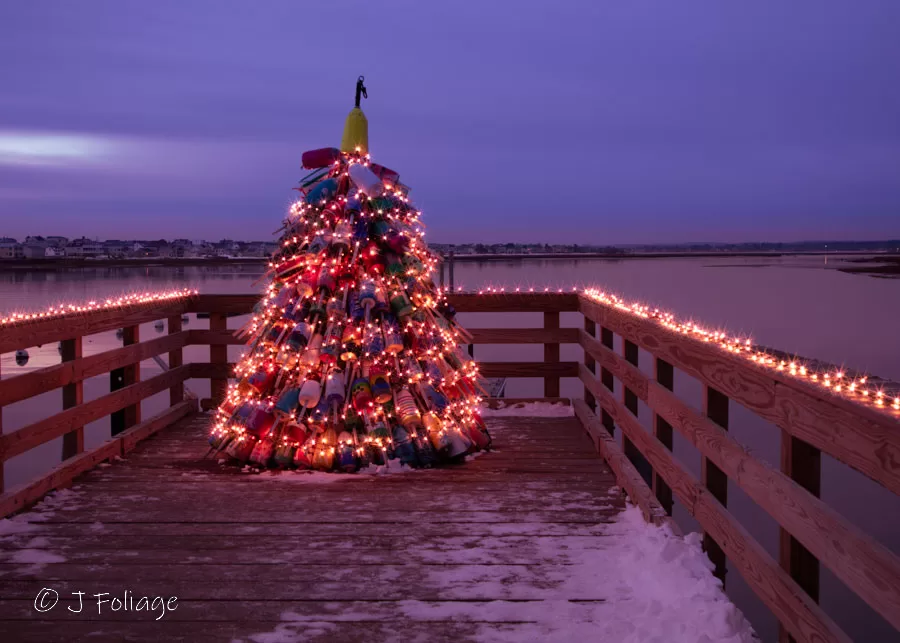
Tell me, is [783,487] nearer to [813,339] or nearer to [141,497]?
[141,497]

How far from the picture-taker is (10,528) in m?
3.66

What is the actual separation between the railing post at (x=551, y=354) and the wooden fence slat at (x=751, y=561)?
2887 mm

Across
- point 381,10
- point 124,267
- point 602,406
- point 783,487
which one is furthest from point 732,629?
point 124,267

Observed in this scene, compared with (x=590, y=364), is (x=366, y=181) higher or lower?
higher

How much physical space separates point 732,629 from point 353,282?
3392 millimetres

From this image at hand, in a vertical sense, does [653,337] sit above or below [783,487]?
above

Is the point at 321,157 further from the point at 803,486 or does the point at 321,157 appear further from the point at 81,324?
the point at 803,486

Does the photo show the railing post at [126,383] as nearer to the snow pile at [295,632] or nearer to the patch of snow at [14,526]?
the patch of snow at [14,526]

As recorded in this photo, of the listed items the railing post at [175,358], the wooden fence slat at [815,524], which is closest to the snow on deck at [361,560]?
the wooden fence slat at [815,524]

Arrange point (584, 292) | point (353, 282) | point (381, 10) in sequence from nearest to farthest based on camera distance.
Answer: point (353, 282) → point (584, 292) → point (381, 10)

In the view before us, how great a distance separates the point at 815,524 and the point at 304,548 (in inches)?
89.9

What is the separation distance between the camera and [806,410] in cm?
204

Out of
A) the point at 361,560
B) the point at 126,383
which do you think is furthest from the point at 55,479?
the point at 361,560

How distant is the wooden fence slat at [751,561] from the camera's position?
6.55 feet
